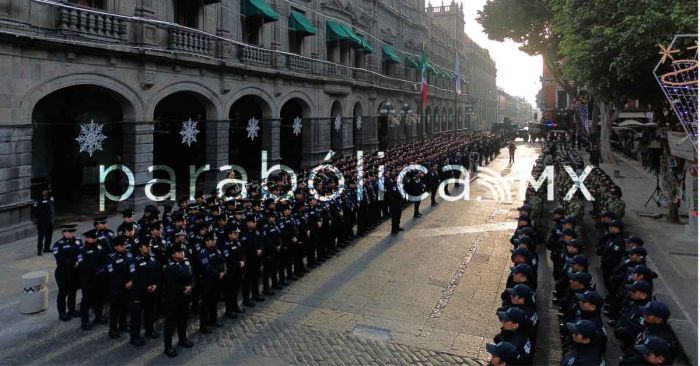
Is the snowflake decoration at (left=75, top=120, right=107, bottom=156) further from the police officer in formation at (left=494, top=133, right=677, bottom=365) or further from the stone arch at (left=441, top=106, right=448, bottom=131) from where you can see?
the stone arch at (left=441, top=106, right=448, bottom=131)

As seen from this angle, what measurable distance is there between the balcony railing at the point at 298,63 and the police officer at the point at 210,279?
18.5 meters

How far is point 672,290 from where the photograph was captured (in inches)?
400

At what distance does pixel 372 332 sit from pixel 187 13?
55.2ft

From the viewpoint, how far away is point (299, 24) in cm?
2648

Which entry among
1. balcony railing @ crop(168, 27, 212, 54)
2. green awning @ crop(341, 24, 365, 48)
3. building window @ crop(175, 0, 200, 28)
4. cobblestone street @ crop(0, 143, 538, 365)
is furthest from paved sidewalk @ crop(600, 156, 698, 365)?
green awning @ crop(341, 24, 365, 48)

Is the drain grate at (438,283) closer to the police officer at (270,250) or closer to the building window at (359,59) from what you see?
the police officer at (270,250)

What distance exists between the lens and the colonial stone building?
544 inches

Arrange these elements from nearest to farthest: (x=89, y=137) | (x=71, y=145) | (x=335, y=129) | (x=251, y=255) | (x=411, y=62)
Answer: (x=251, y=255)
(x=89, y=137)
(x=71, y=145)
(x=335, y=129)
(x=411, y=62)

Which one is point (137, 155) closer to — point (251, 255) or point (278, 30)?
point (251, 255)

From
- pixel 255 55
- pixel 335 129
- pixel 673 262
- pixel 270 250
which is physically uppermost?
pixel 255 55

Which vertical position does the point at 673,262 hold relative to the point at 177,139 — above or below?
below

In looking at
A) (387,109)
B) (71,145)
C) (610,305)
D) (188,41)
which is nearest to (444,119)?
(387,109)

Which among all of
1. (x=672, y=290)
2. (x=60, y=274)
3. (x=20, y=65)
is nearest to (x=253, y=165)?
(x=20, y=65)

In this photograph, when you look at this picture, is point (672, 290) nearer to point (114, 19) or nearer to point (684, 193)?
point (684, 193)
